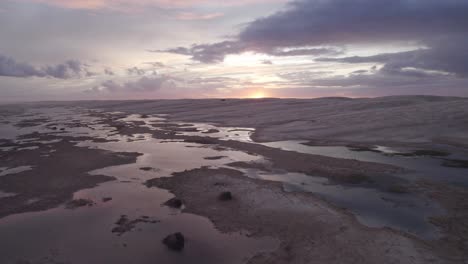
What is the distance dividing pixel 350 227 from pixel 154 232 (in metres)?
6.06

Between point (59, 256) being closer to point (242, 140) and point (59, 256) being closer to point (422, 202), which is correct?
point (422, 202)

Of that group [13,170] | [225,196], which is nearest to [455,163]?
[225,196]

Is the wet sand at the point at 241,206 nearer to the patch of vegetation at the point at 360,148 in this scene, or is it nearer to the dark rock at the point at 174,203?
the dark rock at the point at 174,203

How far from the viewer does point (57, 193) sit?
1408 cm

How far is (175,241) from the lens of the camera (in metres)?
9.37

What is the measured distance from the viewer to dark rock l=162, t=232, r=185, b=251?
9336 mm

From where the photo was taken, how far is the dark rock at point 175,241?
9.34m

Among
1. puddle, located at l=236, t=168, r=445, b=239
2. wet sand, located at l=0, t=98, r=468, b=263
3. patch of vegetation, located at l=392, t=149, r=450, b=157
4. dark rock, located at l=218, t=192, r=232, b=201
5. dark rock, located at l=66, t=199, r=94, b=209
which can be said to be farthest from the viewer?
patch of vegetation, located at l=392, t=149, r=450, b=157

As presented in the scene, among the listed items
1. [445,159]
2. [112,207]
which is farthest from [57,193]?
[445,159]

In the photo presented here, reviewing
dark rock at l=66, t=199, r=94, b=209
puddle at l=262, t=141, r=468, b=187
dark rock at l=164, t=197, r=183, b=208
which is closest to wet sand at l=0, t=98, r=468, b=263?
dark rock at l=66, t=199, r=94, b=209

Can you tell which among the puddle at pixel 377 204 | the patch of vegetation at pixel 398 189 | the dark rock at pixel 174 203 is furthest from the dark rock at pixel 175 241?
the patch of vegetation at pixel 398 189

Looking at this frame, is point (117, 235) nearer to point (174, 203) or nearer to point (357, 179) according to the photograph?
point (174, 203)

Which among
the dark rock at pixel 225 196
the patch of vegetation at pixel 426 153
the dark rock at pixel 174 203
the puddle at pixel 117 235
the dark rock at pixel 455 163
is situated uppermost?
the patch of vegetation at pixel 426 153

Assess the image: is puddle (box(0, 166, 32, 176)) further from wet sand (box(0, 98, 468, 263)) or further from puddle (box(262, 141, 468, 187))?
puddle (box(262, 141, 468, 187))
